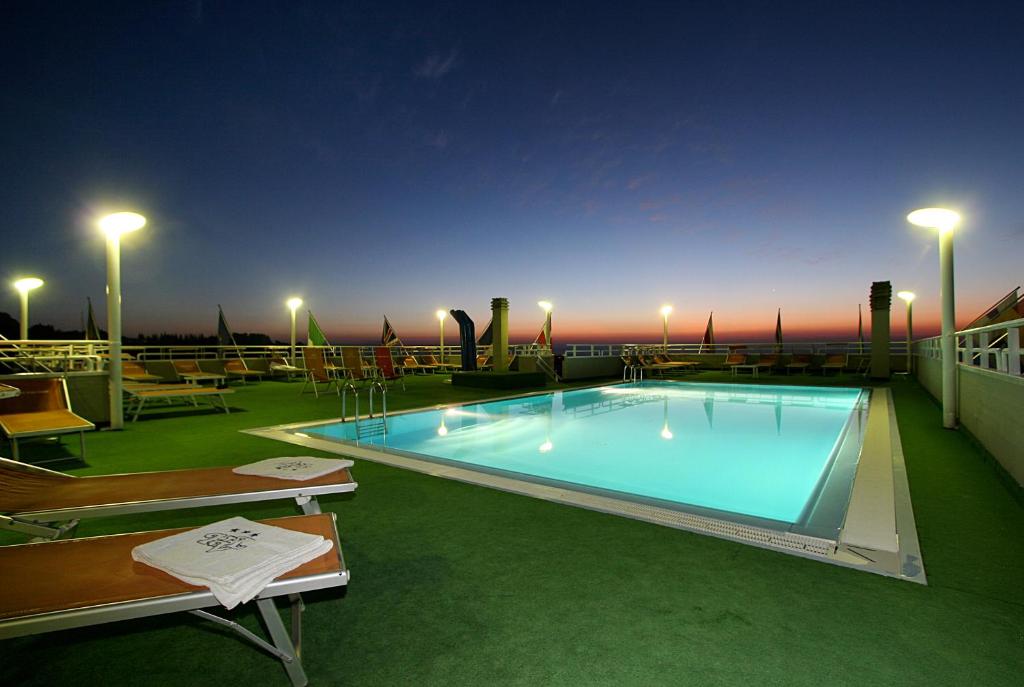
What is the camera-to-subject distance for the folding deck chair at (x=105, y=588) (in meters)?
1.04

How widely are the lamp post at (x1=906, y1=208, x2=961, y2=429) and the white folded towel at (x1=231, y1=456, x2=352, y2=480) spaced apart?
6.44 metres

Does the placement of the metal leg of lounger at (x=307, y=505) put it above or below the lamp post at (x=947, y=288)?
below

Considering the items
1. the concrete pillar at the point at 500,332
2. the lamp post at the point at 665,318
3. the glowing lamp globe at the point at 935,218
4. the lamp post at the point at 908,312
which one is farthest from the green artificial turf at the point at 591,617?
the lamp post at the point at 665,318

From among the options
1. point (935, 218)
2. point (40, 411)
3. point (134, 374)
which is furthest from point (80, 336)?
point (935, 218)

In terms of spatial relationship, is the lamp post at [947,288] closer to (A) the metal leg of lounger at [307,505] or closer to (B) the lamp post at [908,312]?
(A) the metal leg of lounger at [307,505]

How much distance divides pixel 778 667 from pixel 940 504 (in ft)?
7.63

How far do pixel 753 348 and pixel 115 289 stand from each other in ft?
58.7

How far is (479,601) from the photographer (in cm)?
176

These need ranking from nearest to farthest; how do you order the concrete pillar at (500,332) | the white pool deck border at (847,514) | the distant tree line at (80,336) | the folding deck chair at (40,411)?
1. the white pool deck border at (847,514)
2. the folding deck chair at (40,411)
3. the concrete pillar at (500,332)
4. the distant tree line at (80,336)

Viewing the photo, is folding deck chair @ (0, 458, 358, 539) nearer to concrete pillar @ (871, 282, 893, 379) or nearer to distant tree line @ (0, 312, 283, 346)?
distant tree line @ (0, 312, 283, 346)

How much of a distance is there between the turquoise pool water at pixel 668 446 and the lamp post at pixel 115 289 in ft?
8.29

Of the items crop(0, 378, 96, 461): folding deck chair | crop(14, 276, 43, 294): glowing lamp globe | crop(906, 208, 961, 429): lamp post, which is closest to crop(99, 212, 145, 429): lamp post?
crop(0, 378, 96, 461): folding deck chair

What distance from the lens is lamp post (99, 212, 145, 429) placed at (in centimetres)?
572

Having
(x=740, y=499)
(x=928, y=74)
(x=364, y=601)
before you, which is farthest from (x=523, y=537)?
(x=928, y=74)
